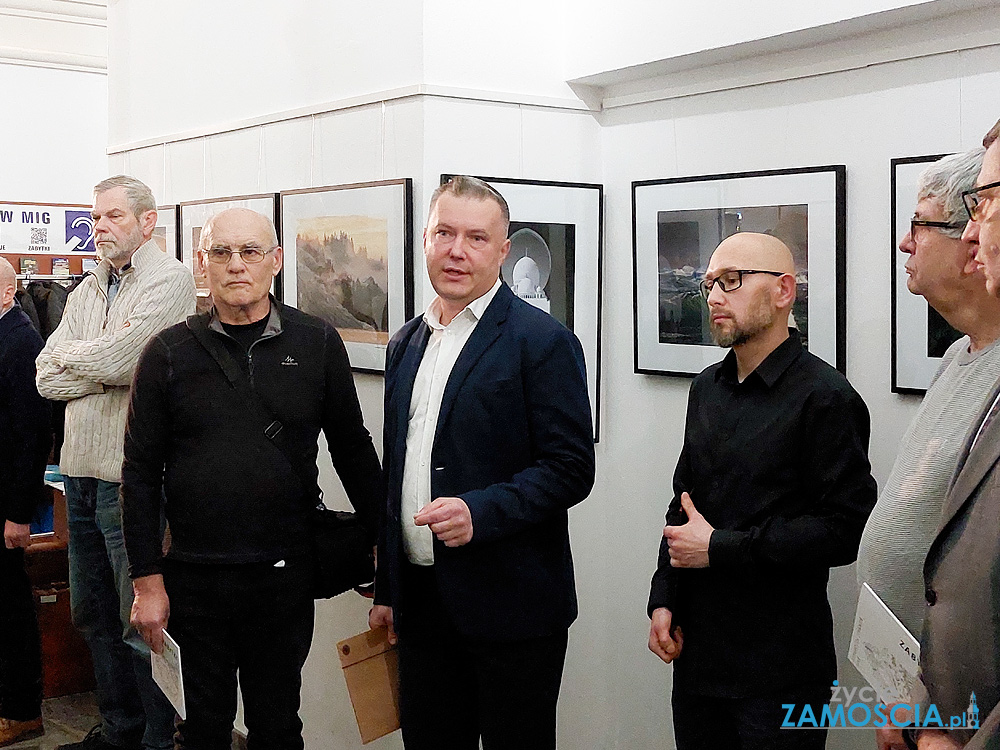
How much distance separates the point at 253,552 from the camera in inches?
115

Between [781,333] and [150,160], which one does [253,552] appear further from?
[150,160]

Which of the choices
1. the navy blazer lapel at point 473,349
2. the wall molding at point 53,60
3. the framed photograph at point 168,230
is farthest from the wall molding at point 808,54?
the wall molding at point 53,60

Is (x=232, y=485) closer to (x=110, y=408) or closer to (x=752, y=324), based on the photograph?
(x=110, y=408)

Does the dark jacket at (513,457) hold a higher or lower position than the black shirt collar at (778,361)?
lower

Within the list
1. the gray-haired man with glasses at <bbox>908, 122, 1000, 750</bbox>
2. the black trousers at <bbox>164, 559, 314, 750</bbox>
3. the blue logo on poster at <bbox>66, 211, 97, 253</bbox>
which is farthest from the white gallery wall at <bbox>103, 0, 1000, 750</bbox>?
the blue logo on poster at <bbox>66, 211, 97, 253</bbox>

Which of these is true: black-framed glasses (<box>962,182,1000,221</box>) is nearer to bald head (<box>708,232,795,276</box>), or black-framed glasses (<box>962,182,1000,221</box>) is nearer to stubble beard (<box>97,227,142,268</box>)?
bald head (<box>708,232,795,276</box>)

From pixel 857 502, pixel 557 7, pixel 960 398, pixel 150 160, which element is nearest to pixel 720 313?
pixel 857 502

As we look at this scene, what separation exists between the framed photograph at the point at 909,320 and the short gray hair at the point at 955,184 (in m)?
0.67

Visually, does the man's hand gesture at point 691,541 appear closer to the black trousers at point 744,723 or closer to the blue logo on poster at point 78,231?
the black trousers at point 744,723

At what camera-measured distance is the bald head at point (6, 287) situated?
170 inches

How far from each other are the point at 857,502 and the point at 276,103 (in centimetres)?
263

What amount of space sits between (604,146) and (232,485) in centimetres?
169

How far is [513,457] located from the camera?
8.79ft

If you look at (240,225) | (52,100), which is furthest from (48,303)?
(240,225)
